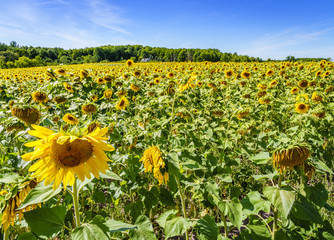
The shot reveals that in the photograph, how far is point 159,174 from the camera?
Result: 4.74 ft

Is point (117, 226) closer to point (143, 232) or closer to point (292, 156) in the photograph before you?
point (143, 232)

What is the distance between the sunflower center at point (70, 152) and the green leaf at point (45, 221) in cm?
25

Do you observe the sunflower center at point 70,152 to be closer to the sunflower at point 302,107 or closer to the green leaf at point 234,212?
the green leaf at point 234,212

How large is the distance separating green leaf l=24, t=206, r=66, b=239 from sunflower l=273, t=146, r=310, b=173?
4.03 ft

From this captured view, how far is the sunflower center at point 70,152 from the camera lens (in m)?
0.98

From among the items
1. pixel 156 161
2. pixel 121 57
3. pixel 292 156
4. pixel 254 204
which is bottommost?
pixel 254 204

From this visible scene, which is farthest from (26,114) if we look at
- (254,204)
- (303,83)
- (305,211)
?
(303,83)

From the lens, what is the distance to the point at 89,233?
902 mm

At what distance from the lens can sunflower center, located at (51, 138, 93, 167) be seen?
3.22 feet

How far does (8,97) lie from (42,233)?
516 cm

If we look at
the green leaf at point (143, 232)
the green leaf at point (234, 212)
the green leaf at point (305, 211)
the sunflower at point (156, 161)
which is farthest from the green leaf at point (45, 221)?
the green leaf at point (305, 211)

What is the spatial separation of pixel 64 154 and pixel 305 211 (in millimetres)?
1424

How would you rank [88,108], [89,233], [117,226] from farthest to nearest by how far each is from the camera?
[88,108] → [117,226] → [89,233]

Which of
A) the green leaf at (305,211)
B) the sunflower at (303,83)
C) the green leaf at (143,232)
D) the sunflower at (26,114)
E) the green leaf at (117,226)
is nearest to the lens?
the green leaf at (117,226)
